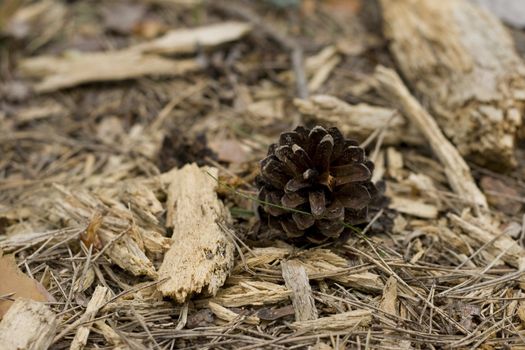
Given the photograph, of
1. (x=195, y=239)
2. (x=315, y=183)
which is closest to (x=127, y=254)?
(x=195, y=239)

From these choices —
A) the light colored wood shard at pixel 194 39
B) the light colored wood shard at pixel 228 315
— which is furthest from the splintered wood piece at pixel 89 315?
the light colored wood shard at pixel 194 39

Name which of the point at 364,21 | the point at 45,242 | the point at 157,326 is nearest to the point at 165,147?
the point at 45,242

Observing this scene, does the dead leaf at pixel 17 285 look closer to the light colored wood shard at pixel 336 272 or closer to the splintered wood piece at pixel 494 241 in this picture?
the light colored wood shard at pixel 336 272

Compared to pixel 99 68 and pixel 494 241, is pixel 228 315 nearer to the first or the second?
pixel 494 241

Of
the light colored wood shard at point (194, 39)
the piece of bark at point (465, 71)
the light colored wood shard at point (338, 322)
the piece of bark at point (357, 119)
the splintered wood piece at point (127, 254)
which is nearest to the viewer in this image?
the light colored wood shard at point (338, 322)

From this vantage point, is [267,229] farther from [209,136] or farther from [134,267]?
[209,136]
